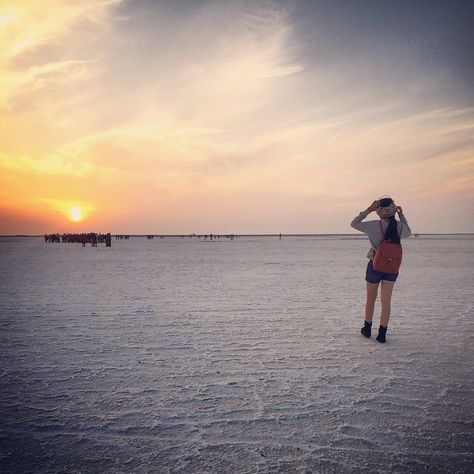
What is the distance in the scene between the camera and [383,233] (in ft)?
15.0

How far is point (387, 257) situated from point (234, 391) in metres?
2.54

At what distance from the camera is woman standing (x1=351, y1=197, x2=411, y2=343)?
4492mm

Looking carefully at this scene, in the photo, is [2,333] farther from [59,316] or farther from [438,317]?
[438,317]

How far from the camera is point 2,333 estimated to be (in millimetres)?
5379

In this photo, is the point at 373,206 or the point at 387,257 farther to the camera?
the point at 373,206

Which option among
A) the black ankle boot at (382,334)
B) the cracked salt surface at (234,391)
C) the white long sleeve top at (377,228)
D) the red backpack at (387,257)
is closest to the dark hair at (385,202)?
the white long sleeve top at (377,228)

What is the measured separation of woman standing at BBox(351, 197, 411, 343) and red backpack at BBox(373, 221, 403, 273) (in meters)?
0.09

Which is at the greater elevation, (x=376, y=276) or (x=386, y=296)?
(x=376, y=276)

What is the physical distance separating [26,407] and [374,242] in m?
4.26

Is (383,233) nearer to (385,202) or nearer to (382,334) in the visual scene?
(385,202)

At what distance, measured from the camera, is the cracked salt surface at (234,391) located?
231 centimetres

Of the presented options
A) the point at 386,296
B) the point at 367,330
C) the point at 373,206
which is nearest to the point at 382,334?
the point at 367,330

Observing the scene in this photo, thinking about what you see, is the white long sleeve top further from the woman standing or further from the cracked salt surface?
the cracked salt surface

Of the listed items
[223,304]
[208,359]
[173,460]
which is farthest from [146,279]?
[173,460]
